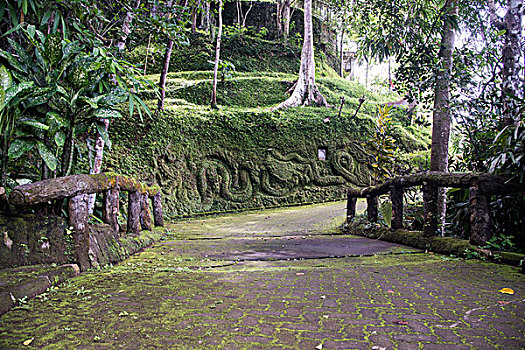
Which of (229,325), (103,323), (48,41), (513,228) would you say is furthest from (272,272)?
(48,41)

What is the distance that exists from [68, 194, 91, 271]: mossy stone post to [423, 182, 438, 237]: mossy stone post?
12.5 ft

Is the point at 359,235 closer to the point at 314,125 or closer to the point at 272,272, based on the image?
the point at 272,272

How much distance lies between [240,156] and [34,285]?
9.76 meters

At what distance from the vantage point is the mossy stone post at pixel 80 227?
3.09m

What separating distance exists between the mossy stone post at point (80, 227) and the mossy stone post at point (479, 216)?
12.6 feet

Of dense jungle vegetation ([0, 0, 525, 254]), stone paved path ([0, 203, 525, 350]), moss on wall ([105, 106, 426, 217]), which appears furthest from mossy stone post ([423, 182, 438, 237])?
moss on wall ([105, 106, 426, 217])

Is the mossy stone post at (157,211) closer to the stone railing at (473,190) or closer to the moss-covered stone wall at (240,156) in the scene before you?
the moss-covered stone wall at (240,156)

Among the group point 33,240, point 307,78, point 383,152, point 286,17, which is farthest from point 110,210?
point 286,17

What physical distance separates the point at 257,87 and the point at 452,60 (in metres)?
11.1

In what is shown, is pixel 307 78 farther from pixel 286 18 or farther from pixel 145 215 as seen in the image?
pixel 145 215

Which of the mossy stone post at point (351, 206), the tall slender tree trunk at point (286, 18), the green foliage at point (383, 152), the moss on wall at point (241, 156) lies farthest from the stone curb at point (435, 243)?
the tall slender tree trunk at point (286, 18)

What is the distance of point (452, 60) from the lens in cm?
542

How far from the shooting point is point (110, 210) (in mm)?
3893

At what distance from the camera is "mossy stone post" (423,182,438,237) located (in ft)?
13.7
